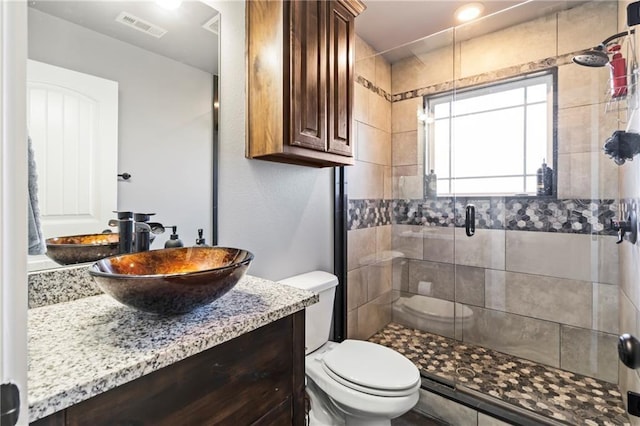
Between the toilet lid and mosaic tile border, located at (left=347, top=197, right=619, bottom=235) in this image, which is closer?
the toilet lid

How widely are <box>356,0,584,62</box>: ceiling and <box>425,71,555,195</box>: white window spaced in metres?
0.39

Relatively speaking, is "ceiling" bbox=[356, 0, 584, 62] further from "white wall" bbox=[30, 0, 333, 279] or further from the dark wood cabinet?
the dark wood cabinet

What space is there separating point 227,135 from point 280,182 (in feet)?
1.22

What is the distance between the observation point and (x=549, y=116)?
1951mm

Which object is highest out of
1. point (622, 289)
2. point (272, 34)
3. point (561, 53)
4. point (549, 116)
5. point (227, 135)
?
point (561, 53)

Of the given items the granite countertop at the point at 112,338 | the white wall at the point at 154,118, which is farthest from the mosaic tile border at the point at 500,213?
the granite countertop at the point at 112,338

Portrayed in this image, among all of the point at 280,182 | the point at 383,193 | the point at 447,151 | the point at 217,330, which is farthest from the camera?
the point at 383,193

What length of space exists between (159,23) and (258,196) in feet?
2.55

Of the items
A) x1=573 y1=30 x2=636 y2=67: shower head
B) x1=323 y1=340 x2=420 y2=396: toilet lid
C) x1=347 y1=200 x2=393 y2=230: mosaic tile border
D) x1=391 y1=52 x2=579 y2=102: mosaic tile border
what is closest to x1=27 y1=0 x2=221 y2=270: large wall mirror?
x1=323 y1=340 x2=420 y2=396: toilet lid

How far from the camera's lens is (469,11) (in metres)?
1.96

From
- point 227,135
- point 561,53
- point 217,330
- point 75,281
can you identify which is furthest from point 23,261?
point 561,53

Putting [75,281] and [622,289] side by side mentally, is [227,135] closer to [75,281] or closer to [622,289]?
[75,281]

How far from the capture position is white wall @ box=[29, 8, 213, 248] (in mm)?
909

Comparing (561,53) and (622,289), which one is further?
(561,53)
